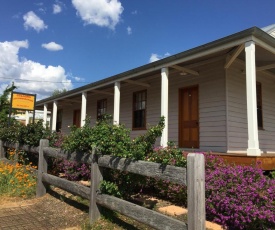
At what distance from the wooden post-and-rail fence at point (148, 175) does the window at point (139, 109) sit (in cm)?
632

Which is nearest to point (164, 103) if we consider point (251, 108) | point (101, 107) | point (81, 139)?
point (251, 108)

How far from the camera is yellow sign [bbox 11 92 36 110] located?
45.5 ft

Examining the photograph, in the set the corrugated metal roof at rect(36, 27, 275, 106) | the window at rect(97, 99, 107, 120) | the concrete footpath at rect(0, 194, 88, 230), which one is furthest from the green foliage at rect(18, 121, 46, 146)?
the window at rect(97, 99, 107, 120)

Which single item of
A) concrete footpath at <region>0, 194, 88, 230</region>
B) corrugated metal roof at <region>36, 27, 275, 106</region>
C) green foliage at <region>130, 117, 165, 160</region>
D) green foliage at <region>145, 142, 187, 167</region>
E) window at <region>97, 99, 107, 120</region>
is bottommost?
concrete footpath at <region>0, 194, 88, 230</region>

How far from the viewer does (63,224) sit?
14.9 feet

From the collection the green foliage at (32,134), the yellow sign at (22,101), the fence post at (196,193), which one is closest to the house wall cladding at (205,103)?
the green foliage at (32,134)

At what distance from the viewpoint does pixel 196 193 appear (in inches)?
114

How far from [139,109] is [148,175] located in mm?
8563

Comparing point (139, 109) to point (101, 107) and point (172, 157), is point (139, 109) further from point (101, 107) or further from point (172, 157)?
point (172, 157)

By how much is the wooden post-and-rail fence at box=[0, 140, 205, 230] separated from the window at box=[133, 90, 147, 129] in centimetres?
632

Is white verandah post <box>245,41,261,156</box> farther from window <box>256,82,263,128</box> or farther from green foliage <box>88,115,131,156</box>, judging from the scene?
window <box>256,82,263,128</box>

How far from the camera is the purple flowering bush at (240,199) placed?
3.86m

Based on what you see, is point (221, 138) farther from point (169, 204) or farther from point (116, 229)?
point (116, 229)

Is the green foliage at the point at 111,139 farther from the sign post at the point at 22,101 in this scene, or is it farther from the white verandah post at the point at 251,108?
the sign post at the point at 22,101
